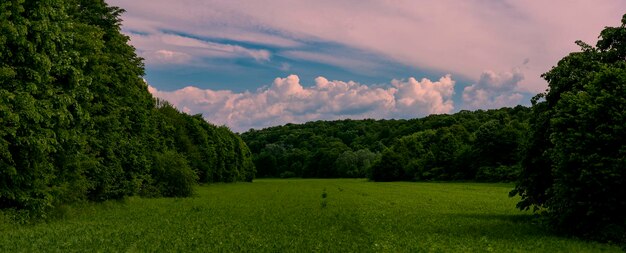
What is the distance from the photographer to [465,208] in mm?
41906

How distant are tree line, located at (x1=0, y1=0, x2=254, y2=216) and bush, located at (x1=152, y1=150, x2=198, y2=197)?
111 millimetres

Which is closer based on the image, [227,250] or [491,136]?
[227,250]

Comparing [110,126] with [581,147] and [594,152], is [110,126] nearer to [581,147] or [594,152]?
[581,147]

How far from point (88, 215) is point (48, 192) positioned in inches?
212

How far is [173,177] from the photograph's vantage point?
194ft

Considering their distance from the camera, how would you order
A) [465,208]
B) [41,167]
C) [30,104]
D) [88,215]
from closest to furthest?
[30,104], [41,167], [88,215], [465,208]

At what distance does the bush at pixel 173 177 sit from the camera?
58.2 m

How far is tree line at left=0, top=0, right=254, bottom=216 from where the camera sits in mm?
23141

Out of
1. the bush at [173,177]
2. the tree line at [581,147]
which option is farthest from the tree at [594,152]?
the bush at [173,177]

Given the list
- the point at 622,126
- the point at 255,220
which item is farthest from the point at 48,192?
the point at 622,126

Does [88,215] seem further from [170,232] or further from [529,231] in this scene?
[529,231]

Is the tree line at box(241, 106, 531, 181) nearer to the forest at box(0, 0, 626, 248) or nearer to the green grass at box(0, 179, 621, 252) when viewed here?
the forest at box(0, 0, 626, 248)

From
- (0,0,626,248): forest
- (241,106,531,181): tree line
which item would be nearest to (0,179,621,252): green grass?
(0,0,626,248): forest

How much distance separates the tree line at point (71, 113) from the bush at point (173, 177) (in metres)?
0.11
